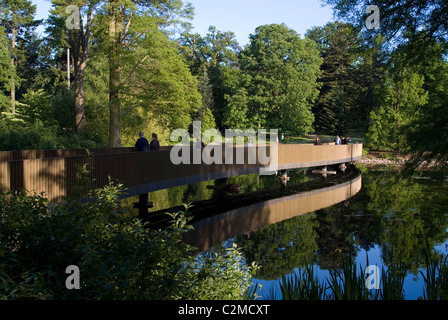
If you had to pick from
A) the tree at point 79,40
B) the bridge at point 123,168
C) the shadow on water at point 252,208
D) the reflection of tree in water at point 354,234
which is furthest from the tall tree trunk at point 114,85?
the reflection of tree in water at point 354,234

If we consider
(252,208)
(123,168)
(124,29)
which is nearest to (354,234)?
(252,208)

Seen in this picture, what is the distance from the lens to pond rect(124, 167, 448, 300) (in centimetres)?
1025

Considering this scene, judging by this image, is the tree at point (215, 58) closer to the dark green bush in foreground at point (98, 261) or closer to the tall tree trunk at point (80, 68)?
the tall tree trunk at point (80, 68)

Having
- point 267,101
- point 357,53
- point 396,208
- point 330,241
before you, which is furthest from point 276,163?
point 267,101

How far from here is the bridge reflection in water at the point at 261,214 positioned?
13.1 metres

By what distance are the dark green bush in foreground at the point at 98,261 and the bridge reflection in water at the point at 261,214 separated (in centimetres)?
663

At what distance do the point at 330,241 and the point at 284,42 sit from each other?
3691 cm

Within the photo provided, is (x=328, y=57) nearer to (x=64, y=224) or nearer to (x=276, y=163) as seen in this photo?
(x=276, y=163)

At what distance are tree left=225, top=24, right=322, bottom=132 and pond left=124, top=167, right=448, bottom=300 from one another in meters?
22.2

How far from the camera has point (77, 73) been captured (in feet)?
83.9

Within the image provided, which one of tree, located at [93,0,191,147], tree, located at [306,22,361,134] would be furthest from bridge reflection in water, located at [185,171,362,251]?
tree, located at [306,22,361,134]

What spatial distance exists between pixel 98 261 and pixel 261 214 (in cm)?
1282

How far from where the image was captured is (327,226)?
14.7 metres

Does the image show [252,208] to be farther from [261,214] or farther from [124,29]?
[124,29]
